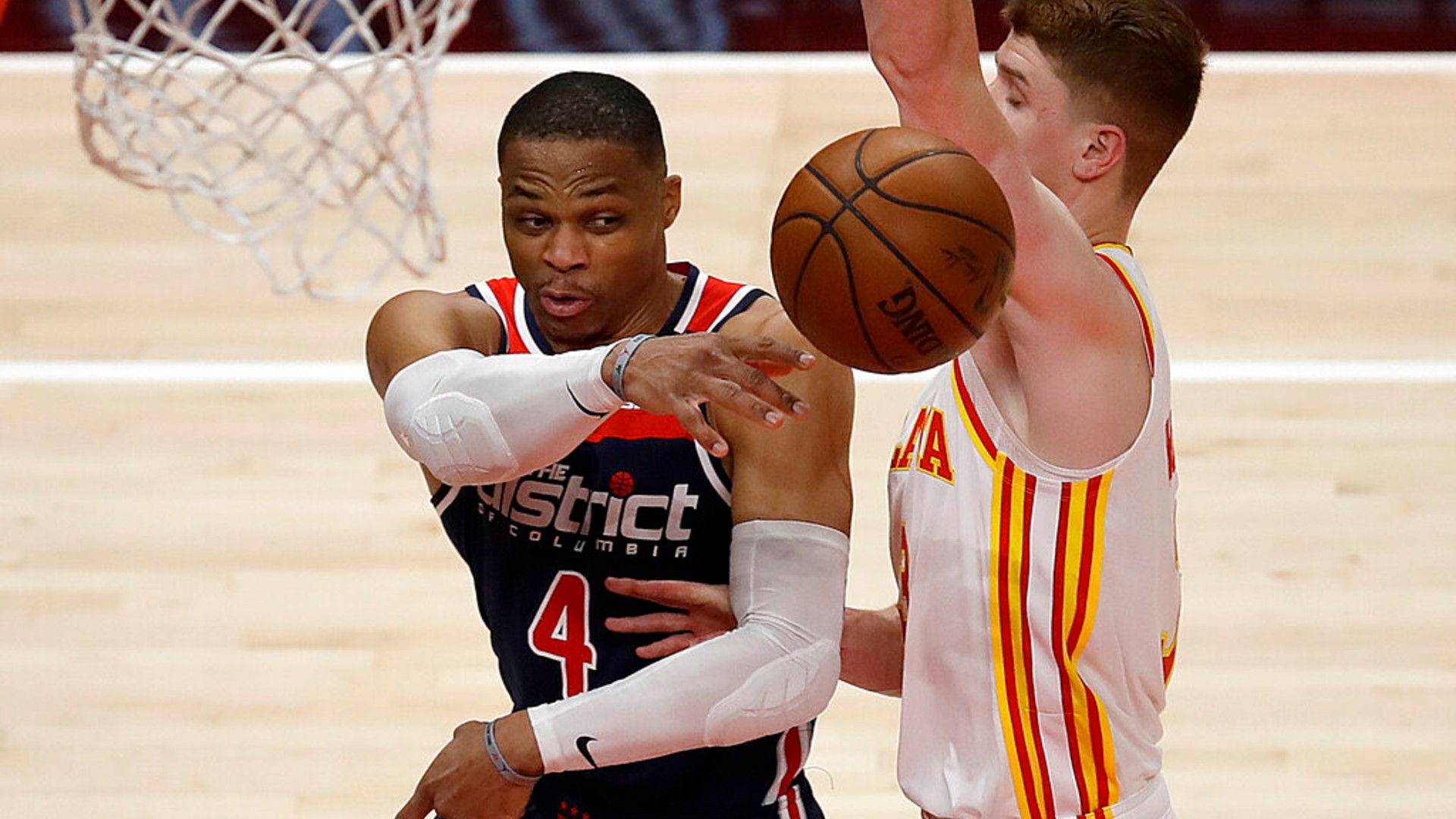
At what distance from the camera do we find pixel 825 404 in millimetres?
2547

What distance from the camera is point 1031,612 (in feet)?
8.36

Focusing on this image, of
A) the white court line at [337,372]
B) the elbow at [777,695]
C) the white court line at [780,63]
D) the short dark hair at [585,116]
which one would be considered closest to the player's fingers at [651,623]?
the elbow at [777,695]

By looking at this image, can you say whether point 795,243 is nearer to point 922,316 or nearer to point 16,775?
point 922,316

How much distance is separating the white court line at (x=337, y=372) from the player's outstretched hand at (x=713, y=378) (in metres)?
3.80

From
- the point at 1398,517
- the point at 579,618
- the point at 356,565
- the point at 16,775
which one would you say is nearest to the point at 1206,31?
the point at 1398,517

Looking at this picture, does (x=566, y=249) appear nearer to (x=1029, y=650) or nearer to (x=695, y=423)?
(x=695, y=423)

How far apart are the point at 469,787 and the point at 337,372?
382 cm

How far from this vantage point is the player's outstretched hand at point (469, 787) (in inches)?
99.6

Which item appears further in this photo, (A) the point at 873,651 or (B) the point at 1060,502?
(A) the point at 873,651

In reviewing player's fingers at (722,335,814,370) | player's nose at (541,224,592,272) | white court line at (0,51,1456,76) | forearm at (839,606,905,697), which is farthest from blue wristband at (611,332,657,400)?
white court line at (0,51,1456,76)

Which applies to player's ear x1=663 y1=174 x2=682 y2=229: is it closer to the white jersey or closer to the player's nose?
the player's nose

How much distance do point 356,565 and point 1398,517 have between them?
2.78 meters

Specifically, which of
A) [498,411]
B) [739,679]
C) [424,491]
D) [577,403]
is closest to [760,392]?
[577,403]

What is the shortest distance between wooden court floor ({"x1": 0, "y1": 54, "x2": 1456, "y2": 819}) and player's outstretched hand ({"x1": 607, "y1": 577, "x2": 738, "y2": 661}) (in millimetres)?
1812
